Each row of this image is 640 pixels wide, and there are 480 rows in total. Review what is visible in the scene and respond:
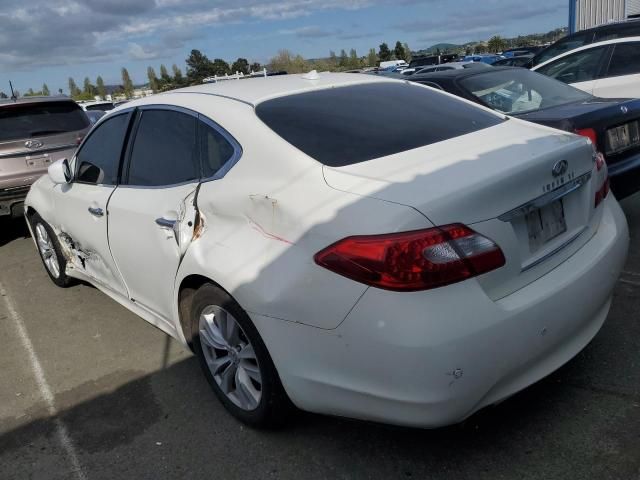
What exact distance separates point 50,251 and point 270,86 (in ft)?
9.44

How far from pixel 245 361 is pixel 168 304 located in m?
0.66

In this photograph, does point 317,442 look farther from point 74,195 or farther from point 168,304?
point 74,195

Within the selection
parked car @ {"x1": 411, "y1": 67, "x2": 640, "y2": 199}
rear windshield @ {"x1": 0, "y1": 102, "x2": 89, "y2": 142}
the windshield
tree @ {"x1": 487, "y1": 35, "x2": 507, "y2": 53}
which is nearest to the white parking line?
rear windshield @ {"x1": 0, "y1": 102, "x2": 89, "y2": 142}

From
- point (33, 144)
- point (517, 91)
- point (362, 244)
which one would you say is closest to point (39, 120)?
point (33, 144)

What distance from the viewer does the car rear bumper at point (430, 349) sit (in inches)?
80.3

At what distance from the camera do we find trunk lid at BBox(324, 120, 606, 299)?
2162 millimetres

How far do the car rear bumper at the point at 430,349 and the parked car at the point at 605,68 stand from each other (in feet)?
17.2

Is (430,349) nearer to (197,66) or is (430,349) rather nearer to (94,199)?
(94,199)

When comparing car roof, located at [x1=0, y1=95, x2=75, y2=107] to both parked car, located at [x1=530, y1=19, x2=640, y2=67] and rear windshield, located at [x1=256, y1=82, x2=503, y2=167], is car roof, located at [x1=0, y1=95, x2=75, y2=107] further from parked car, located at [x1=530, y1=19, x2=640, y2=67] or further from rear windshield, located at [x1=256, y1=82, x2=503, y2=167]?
parked car, located at [x1=530, y1=19, x2=640, y2=67]

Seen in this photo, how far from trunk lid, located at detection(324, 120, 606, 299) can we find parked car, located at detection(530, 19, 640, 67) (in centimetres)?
616

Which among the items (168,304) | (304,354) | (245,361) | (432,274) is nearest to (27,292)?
(168,304)

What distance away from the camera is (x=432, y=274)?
206 centimetres

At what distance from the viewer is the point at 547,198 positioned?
241 cm

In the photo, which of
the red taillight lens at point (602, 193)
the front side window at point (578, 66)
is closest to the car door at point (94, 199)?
the red taillight lens at point (602, 193)
